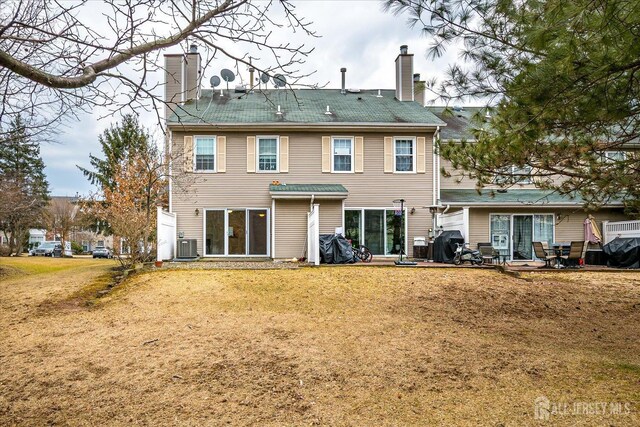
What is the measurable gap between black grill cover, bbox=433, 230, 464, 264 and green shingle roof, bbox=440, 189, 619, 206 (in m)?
2.03

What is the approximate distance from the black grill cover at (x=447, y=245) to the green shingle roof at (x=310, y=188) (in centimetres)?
355

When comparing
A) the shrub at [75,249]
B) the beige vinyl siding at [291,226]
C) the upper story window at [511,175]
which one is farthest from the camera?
the shrub at [75,249]

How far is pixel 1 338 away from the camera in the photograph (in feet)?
20.7

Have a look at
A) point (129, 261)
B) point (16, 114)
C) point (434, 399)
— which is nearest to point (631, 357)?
point (434, 399)

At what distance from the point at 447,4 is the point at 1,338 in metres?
7.85

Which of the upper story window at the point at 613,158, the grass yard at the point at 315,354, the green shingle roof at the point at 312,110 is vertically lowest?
the grass yard at the point at 315,354

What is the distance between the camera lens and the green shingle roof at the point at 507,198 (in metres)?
15.1

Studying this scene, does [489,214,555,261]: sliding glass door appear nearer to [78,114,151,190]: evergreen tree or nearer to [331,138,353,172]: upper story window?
[331,138,353,172]: upper story window

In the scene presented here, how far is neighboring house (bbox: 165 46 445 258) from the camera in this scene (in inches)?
592

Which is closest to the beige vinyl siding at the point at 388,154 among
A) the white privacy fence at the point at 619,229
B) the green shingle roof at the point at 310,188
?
the green shingle roof at the point at 310,188

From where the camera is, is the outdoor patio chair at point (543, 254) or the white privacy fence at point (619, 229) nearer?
the outdoor patio chair at point (543, 254)

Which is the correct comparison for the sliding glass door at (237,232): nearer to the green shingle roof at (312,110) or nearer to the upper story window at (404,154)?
the green shingle roof at (312,110)

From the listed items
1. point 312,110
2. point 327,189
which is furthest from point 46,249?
point 327,189

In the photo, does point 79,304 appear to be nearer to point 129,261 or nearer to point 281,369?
point 129,261
